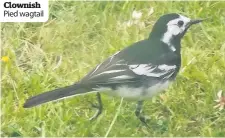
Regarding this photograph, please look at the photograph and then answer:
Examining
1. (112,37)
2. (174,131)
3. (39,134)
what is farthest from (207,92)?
(39,134)

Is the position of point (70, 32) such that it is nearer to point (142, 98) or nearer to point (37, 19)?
point (37, 19)

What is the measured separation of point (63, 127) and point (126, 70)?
0.48 meters

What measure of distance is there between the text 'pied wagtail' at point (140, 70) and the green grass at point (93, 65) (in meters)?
0.14

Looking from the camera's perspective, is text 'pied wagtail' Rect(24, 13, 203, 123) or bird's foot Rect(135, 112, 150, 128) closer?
text 'pied wagtail' Rect(24, 13, 203, 123)

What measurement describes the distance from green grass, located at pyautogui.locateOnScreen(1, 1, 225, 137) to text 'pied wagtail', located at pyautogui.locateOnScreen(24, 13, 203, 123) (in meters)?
0.14

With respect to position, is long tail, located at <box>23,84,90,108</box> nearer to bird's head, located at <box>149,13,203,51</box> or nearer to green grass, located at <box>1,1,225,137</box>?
green grass, located at <box>1,1,225,137</box>

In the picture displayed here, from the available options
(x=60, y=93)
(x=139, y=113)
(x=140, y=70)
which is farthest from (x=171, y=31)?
(x=60, y=93)

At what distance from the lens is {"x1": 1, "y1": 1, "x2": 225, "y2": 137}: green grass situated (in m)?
4.45

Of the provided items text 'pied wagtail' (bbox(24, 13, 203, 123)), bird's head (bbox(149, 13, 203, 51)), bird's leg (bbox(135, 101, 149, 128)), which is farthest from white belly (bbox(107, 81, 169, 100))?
bird's head (bbox(149, 13, 203, 51))

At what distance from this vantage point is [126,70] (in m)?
4.27

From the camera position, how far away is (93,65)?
15.2 ft

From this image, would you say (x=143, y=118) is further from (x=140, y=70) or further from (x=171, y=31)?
(x=171, y=31)

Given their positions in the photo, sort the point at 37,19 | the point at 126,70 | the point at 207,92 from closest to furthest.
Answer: the point at 126,70
the point at 207,92
the point at 37,19

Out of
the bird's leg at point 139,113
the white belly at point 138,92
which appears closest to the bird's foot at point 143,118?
the bird's leg at point 139,113
